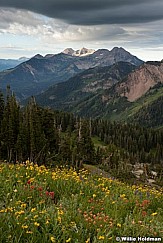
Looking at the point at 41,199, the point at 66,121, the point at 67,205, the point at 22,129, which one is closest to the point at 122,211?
the point at 67,205

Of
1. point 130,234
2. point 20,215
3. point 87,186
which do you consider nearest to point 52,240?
point 20,215

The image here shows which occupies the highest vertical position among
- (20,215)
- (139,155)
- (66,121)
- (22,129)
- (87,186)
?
(20,215)

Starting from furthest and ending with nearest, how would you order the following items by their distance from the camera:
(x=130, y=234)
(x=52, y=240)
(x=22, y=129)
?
(x=22, y=129), (x=130, y=234), (x=52, y=240)

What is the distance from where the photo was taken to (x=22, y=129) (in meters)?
55.1

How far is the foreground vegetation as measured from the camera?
5613 millimetres

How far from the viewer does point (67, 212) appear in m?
6.57

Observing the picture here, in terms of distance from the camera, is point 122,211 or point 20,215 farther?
point 122,211

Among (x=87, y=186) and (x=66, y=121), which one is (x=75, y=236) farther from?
(x=66, y=121)

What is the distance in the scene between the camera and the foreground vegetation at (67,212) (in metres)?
5.61

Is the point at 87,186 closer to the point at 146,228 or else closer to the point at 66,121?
the point at 146,228

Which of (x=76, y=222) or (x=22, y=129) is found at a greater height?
(x=76, y=222)

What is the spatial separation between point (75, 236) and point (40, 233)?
655 millimetres

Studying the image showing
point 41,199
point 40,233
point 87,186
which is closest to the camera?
point 40,233

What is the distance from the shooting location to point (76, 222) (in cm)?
630
